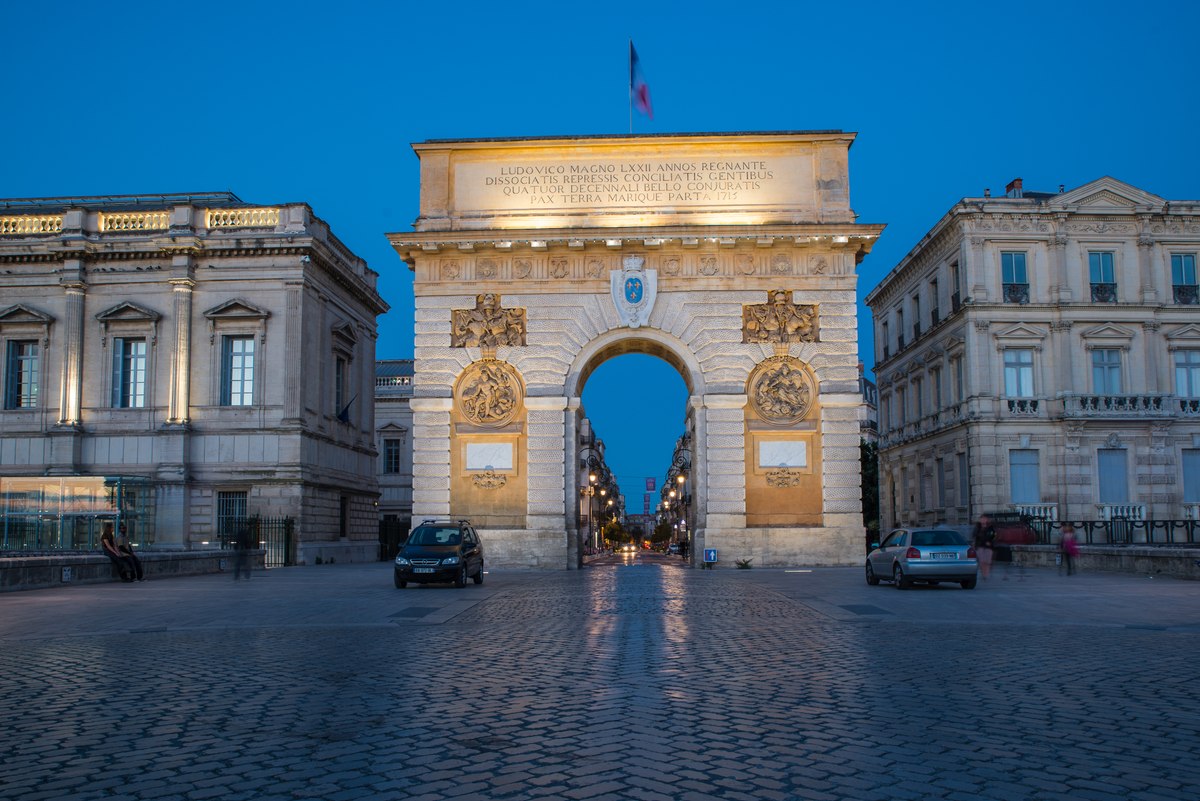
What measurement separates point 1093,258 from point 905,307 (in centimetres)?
1110

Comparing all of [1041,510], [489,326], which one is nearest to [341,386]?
[489,326]

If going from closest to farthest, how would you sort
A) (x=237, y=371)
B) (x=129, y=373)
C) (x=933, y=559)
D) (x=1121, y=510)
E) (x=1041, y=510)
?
(x=933, y=559)
(x=237, y=371)
(x=129, y=373)
(x=1121, y=510)
(x=1041, y=510)

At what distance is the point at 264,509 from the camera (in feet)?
129

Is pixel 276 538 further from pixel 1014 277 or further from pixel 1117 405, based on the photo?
pixel 1117 405

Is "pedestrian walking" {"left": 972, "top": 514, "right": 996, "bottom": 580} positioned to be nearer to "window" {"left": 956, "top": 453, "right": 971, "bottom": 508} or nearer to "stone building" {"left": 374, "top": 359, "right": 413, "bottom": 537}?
"window" {"left": 956, "top": 453, "right": 971, "bottom": 508}

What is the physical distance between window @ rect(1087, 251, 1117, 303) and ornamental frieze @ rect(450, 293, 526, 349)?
23.2 m

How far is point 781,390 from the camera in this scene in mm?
33469

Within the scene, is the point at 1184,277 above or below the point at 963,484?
above

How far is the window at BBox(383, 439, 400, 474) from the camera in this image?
206ft

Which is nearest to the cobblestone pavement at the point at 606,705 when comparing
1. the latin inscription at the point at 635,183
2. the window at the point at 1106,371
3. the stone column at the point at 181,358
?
the latin inscription at the point at 635,183

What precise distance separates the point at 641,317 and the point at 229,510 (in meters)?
17.2

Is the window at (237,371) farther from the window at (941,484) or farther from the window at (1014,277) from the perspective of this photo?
the window at (1014,277)

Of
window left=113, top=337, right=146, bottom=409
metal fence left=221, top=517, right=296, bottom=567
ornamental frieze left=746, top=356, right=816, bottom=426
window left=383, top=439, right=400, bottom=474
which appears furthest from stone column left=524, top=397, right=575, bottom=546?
window left=383, top=439, right=400, bottom=474

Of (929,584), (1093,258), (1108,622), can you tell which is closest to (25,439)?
(929,584)
